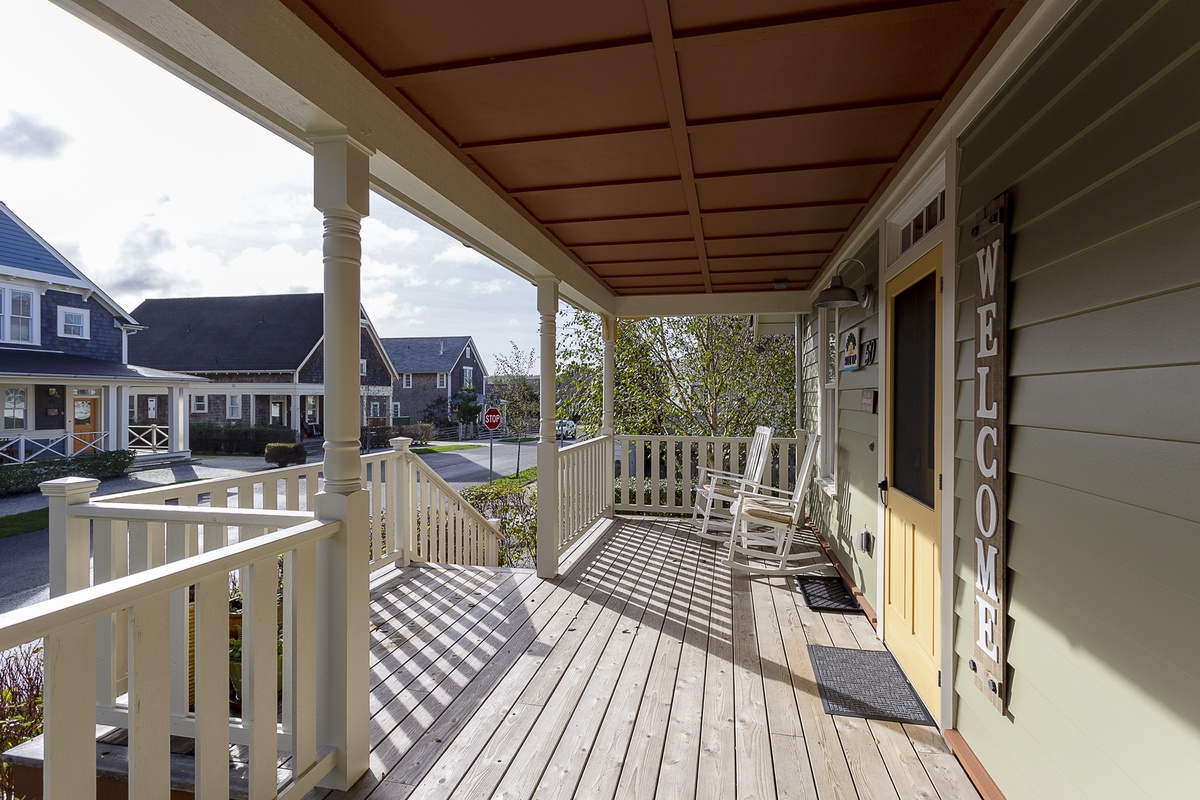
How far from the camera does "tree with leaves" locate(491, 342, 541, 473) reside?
14734mm

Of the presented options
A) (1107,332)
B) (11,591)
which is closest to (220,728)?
(1107,332)

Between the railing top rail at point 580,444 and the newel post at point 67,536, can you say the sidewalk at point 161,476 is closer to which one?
the railing top rail at point 580,444

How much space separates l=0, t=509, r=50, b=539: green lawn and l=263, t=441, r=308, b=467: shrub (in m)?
7.07

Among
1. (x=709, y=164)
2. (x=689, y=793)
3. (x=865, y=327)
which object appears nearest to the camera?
(x=689, y=793)

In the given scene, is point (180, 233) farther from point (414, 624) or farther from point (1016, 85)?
point (1016, 85)

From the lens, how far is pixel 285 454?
1602cm

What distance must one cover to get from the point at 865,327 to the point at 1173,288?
8.87 feet

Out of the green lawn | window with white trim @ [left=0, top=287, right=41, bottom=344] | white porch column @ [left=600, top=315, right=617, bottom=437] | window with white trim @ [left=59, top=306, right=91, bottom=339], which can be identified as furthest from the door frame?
window with white trim @ [left=59, top=306, right=91, bottom=339]

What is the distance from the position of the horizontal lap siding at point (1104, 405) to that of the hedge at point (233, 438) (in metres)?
19.6

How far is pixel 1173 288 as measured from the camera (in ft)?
3.49

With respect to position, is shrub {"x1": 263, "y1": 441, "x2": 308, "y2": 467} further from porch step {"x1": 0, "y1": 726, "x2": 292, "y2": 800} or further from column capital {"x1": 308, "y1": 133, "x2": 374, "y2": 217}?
column capital {"x1": 308, "y1": 133, "x2": 374, "y2": 217}

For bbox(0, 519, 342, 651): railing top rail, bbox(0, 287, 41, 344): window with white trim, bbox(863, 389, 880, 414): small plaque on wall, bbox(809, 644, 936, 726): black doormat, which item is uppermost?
bbox(0, 287, 41, 344): window with white trim

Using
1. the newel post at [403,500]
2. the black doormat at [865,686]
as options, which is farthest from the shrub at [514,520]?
the black doormat at [865,686]

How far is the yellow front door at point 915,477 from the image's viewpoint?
234cm
